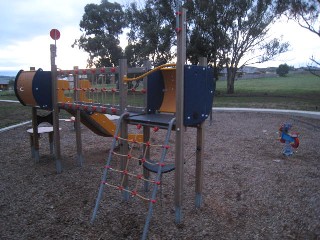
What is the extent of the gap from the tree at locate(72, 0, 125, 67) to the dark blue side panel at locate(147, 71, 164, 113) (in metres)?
27.5

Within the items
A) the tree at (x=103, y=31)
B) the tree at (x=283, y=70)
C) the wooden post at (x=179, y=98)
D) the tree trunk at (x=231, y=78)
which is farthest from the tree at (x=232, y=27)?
the tree at (x=283, y=70)

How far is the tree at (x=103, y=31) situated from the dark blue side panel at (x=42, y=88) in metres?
26.0

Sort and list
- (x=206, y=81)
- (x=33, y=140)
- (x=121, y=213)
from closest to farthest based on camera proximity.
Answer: (x=206, y=81) < (x=121, y=213) < (x=33, y=140)

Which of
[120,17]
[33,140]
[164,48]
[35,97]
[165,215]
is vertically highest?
[120,17]

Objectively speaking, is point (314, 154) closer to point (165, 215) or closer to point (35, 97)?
point (165, 215)

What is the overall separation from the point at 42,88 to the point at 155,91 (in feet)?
7.71

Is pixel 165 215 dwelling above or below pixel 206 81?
below

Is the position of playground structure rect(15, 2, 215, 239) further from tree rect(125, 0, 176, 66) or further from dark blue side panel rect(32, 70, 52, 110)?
tree rect(125, 0, 176, 66)

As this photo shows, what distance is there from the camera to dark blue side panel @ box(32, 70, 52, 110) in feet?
17.1

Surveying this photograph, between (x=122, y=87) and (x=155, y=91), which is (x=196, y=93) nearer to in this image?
(x=155, y=91)

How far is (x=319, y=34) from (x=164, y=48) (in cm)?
1128

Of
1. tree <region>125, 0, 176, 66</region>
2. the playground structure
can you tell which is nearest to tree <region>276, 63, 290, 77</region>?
tree <region>125, 0, 176, 66</region>

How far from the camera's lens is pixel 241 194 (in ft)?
13.9

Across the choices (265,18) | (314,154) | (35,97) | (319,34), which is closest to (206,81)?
(35,97)
